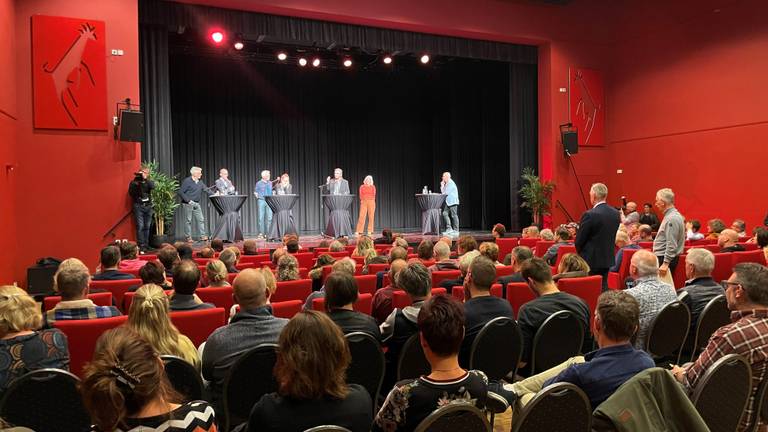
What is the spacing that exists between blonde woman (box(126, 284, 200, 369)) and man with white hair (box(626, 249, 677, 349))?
279 cm

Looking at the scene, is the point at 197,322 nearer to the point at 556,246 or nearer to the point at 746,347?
the point at 746,347

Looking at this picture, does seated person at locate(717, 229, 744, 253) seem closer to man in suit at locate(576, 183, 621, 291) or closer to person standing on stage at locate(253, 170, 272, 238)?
man in suit at locate(576, 183, 621, 291)

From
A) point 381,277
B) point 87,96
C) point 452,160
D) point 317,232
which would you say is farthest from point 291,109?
point 381,277

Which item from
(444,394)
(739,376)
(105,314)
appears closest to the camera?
(444,394)

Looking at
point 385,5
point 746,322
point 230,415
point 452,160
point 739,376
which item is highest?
point 385,5

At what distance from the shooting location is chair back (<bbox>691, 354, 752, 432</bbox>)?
2.40m

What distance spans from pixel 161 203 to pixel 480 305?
8786mm

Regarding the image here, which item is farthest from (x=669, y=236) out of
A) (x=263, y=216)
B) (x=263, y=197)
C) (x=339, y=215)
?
(x=263, y=216)

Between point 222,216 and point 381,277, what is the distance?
24.7 ft

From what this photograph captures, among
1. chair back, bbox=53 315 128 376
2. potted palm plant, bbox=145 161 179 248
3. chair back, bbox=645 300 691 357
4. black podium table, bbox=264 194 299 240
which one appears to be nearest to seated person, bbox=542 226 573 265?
chair back, bbox=645 300 691 357

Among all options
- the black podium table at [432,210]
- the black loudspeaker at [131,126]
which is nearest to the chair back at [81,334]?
the black loudspeaker at [131,126]

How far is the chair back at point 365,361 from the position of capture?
3002 millimetres

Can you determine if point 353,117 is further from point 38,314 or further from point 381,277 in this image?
point 38,314

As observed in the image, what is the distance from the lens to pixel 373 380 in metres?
3.15
